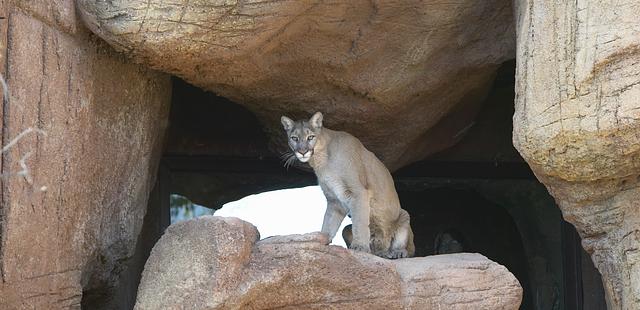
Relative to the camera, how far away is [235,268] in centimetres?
629

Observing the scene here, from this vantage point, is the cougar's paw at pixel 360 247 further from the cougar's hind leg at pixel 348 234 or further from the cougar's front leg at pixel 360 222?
the cougar's hind leg at pixel 348 234

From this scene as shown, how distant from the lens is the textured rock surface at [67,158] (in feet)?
20.0

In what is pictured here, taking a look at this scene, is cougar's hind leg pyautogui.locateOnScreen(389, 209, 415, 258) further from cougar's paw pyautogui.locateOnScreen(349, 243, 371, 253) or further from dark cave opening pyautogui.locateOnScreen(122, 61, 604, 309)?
dark cave opening pyautogui.locateOnScreen(122, 61, 604, 309)

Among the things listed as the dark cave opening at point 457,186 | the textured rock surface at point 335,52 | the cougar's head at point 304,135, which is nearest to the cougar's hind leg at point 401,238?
the textured rock surface at point 335,52

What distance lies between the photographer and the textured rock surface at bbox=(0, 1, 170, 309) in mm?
6094

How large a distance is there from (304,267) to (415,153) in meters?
3.54

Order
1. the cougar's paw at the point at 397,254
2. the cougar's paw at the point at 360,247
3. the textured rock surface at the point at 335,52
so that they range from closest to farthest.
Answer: the textured rock surface at the point at 335,52 < the cougar's paw at the point at 360,247 < the cougar's paw at the point at 397,254

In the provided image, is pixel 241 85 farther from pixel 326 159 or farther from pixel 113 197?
pixel 113 197

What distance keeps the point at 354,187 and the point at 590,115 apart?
6.85 ft

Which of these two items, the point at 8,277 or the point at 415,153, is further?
the point at 415,153

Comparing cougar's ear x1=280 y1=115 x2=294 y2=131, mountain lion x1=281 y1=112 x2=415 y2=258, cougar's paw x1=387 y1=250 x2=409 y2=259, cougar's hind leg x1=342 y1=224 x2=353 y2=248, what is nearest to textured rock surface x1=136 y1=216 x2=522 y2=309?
mountain lion x1=281 y1=112 x2=415 y2=258

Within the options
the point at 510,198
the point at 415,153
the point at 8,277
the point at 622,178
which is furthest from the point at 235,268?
the point at 510,198

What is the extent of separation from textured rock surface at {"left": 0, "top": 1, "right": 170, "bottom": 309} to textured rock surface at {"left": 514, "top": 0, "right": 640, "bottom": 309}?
271cm

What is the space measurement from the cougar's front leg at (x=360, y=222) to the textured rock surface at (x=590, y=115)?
4.67ft
